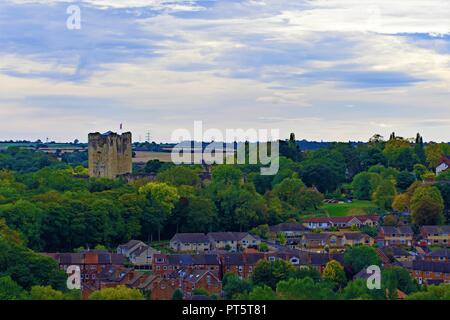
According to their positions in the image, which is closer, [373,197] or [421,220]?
[421,220]

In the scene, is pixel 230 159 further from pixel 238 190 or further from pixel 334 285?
pixel 334 285

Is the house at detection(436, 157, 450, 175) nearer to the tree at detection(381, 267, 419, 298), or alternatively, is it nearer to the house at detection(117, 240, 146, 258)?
the house at detection(117, 240, 146, 258)

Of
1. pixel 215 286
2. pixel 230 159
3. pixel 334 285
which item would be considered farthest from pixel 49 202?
pixel 230 159

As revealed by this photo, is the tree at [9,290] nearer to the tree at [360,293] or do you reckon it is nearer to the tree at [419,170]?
the tree at [360,293]

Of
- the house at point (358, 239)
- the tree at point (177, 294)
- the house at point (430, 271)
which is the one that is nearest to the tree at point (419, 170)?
the house at point (358, 239)

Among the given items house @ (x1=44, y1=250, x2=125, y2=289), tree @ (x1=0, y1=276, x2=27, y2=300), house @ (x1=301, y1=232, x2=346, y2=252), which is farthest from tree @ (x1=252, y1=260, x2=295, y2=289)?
house @ (x1=301, y1=232, x2=346, y2=252)
